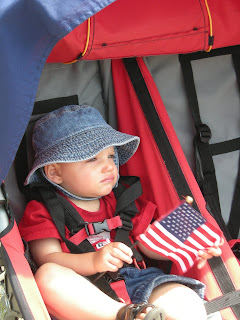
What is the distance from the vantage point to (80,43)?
1690mm

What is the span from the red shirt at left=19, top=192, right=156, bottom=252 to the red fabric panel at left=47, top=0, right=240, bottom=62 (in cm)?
52

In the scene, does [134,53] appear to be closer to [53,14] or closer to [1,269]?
[53,14]

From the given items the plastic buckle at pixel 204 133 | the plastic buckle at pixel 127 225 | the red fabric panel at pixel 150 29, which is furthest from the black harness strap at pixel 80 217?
the red fabric panel at pixel 150 29

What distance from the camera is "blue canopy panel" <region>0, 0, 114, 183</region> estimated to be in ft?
4.25

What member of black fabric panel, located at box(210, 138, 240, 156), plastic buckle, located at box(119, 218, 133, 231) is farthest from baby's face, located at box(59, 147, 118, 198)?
black fabric panel, located at box(210, 138, 240, 156)

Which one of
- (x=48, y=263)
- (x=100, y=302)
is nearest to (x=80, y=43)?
(x=48, y=263)

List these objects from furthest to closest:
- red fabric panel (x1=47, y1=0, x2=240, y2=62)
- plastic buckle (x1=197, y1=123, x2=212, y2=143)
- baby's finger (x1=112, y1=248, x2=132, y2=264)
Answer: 1. plastic buckle (x1=197, y1=123, x2=212, y2=143)
2. red fabric panel (x1=47, y1=0, x2=240, y2=62)
3. baby's finger (x1=112, y1=248, x2=132, y2=264)

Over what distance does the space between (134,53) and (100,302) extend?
828mm

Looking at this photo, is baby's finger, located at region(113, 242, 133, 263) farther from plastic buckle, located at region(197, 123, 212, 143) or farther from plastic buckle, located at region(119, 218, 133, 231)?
plastic buckle, located at region(197, 123, 212, 143)

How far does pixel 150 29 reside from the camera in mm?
1783

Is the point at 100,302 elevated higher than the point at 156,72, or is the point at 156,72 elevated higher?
the point at 156,72

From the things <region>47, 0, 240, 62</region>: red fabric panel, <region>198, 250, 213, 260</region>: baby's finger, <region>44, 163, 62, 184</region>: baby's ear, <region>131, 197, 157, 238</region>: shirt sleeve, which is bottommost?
<region>198, 250, 213, 260</region>: baby's finger

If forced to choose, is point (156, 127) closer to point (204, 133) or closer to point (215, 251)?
point (204, 133)

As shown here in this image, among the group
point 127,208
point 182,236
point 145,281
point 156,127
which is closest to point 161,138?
point 156,127
